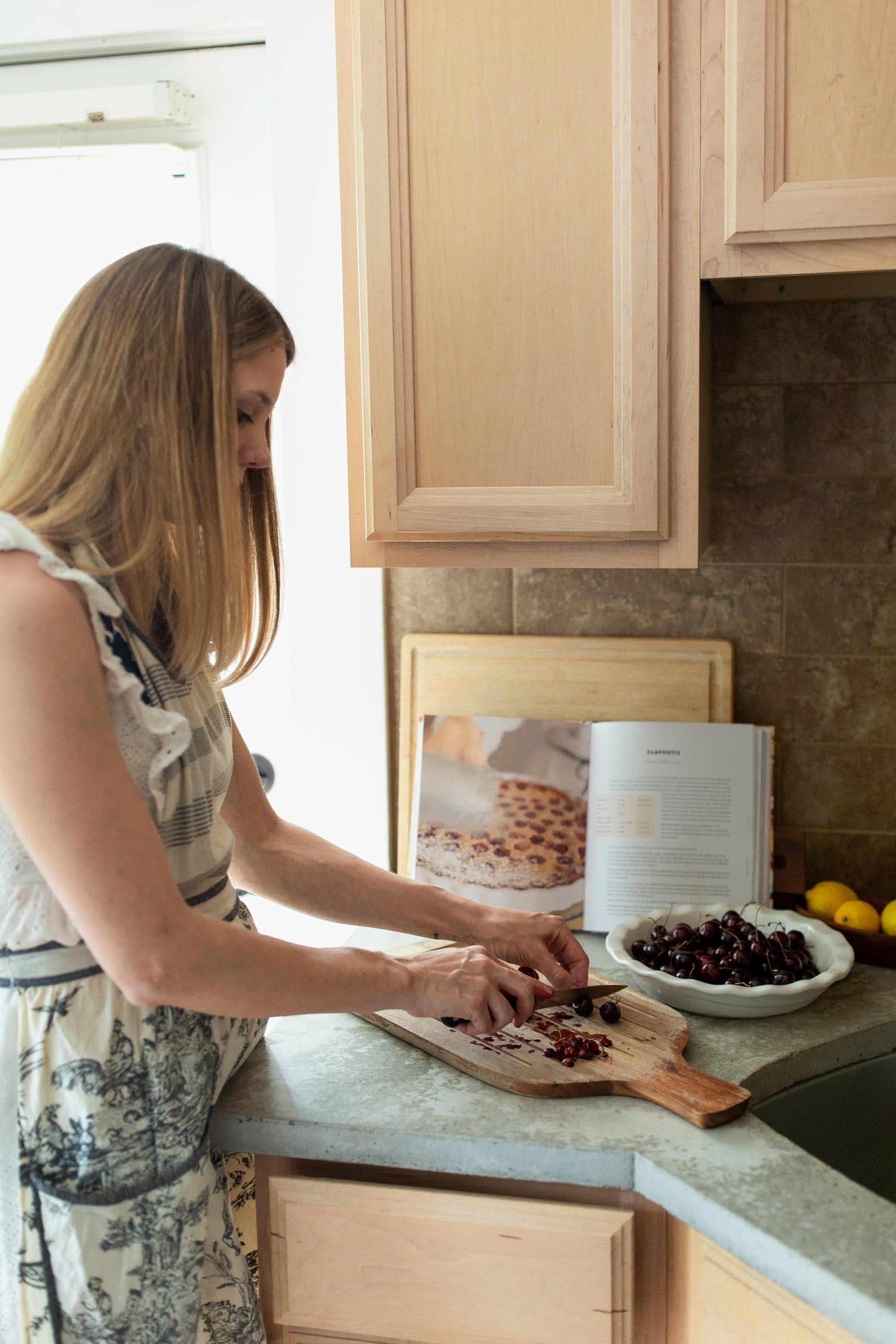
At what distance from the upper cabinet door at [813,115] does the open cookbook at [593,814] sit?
668 mm

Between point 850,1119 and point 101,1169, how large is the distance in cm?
81

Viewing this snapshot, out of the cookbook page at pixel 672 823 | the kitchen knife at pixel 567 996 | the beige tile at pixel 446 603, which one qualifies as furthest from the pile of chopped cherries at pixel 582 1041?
the beige tile at pixel 446 603

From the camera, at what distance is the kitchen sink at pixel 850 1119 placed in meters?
1.20

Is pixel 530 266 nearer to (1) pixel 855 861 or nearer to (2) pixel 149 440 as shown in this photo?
(2) pixel 149 440

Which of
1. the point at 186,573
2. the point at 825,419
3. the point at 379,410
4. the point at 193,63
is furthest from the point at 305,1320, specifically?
the point at 193,63

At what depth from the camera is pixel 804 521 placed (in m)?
1.55

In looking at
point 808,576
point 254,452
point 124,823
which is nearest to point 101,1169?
point 124,823

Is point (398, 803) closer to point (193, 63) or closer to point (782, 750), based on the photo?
point (782, 750)

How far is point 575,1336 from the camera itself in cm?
101

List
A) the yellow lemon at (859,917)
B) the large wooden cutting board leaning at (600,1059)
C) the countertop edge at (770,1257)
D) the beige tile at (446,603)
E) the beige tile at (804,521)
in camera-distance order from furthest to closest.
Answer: the beige tile at (446,603) → the beige tile at (804,521) → the yellow lemon at (859,917) → the large wooden cutting board leaning at (600,1059) → the countertop edge at (770,1257)

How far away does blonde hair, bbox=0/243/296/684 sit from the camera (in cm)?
91

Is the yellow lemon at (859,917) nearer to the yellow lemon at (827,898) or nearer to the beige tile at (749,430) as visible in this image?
the yellow lemon at (827,898)

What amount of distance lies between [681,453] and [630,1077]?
25.7 inches

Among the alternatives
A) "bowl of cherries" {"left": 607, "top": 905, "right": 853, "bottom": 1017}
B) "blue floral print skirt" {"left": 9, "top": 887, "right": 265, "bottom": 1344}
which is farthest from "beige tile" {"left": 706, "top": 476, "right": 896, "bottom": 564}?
"blue floral print skirt" {"left": 9, "top": 887, "right": 265, "bottom": 1344}
